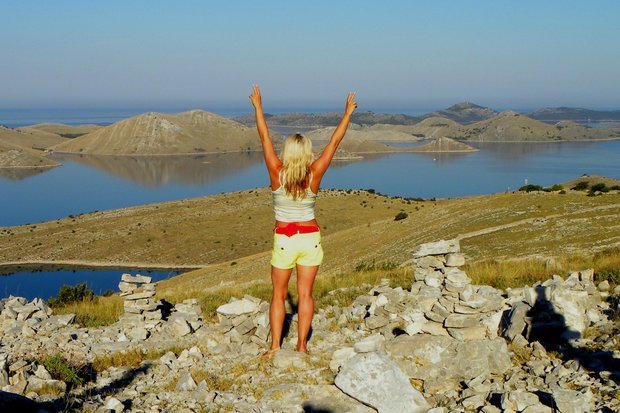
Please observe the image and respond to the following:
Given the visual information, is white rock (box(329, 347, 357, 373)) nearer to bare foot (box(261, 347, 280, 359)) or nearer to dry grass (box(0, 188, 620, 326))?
bare foot (box(261, 347, 280, 359))

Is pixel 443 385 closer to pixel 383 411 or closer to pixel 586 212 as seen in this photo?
pixel 383 411

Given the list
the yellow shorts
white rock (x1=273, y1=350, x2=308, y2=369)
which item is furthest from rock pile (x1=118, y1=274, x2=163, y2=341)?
the yellow shorts

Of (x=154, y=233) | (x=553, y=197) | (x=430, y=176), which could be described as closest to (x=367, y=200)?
(x=154, y=233)

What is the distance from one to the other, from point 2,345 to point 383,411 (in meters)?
6.82

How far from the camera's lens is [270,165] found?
7.04 m

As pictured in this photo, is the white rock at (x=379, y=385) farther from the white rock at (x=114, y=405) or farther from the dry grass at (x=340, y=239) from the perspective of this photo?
the dry grass at (x=340, y=239)

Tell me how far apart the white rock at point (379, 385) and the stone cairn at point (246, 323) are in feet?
8.41

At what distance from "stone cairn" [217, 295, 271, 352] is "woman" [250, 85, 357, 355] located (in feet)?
4.59

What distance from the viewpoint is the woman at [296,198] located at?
6844 millimetres

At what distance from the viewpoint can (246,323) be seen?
901 cm

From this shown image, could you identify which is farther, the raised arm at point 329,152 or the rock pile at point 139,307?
the rock pile at point 139,307

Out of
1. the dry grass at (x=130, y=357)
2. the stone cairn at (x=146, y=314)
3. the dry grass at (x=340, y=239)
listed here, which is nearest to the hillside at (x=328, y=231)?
the dry grass at (x=340, y=239)

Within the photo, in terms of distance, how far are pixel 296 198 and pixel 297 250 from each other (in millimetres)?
717

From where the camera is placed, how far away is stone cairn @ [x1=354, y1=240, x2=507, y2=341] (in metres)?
7.73
